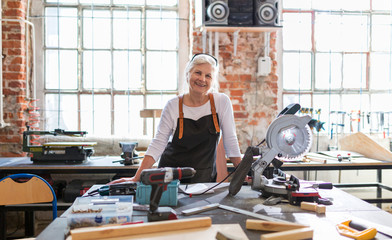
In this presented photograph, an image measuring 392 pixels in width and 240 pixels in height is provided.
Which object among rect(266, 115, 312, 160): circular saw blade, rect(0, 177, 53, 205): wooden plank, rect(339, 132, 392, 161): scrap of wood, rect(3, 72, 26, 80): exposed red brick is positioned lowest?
rect(0, 177, 53, 205): wooden plank

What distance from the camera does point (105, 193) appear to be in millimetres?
1797

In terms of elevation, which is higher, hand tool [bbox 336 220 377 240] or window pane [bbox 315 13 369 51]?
window pane [bbox 315 13 369 51]

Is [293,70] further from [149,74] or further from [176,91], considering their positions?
[149,74]

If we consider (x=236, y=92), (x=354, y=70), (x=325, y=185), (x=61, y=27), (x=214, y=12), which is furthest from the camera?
(x=354, y=70)

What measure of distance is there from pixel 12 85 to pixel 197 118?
2.51 metres

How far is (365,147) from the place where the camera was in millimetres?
Answer: 3529

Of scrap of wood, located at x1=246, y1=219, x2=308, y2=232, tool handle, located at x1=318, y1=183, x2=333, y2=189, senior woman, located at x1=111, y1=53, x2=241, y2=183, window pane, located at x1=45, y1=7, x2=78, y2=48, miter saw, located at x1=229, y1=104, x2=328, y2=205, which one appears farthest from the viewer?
window pane, located at x1=45, y1=7, x2=78, y2=48

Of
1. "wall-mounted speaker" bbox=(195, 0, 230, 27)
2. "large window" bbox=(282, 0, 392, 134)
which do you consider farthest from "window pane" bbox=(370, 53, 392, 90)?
"wall-mounted speaker" bbox=(195, 0, 230, 27)

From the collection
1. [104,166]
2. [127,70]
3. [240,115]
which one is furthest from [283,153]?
[127,70]

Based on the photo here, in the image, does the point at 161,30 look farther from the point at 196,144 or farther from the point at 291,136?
the point at 291,136

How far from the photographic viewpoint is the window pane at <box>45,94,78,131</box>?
4.19 metres

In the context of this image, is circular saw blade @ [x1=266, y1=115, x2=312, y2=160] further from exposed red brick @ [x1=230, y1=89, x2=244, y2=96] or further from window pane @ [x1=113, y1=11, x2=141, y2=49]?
window pane @ [x1=113, y1=11, x2=141, y2=49]

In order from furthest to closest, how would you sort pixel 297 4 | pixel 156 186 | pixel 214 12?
pixel 297 4 → pixel 214 12 → pixel 156 186

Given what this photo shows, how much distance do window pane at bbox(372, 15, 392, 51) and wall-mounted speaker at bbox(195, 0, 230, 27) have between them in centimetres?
216
